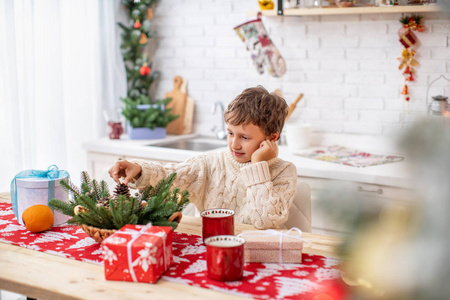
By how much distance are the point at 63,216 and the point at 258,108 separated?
0.78 metres

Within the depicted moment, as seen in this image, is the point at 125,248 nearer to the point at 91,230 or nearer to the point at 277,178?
the point at 91,230

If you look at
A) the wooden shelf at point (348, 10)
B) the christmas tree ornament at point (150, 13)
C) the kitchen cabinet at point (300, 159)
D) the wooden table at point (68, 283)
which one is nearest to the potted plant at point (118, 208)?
the wooden table at point (68, 283)

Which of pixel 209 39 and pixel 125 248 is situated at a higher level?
pixel 209 39

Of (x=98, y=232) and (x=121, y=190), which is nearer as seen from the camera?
(x=98, y=232)

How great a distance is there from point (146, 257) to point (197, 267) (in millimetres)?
170

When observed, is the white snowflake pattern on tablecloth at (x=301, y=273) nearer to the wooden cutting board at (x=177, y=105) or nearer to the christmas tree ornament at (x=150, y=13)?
the wooden cutting board at (x=177, y=105)

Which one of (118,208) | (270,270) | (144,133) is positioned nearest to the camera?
(270,270)

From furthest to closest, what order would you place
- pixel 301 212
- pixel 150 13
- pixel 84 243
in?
Answer: pixel 150 13 → pixel 301 212 → pixel 84 243

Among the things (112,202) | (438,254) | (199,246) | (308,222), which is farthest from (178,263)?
(438,254)

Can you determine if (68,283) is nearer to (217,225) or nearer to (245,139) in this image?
(217,225)

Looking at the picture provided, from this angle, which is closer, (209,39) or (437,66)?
(437,66)

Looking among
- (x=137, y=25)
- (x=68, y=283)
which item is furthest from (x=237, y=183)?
(x=137, y=25)

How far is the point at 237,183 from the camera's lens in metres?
1.99

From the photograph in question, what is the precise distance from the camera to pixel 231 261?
1.22 meters
